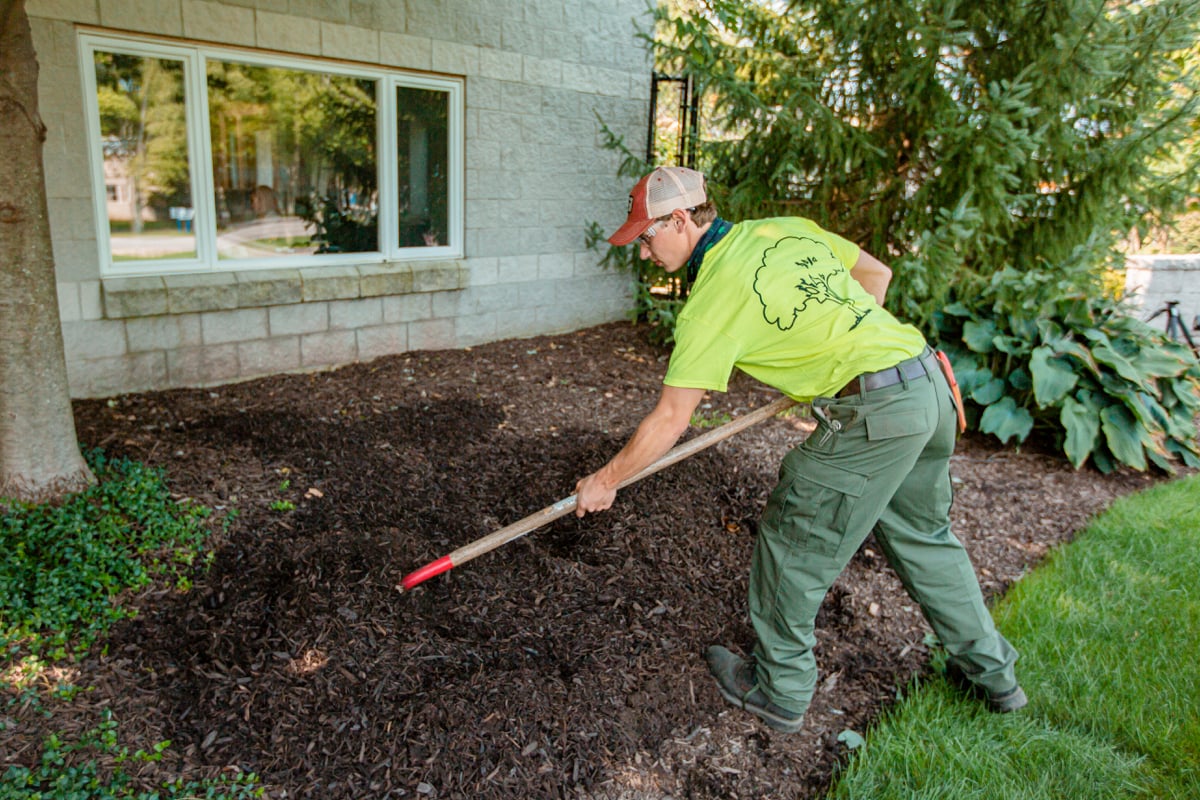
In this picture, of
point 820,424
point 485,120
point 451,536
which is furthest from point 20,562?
point 485,120

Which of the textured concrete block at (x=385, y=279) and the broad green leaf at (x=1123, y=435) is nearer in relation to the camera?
the broad green leaf at (x=1123, y=435)

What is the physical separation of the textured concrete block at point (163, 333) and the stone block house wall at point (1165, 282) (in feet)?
28.0

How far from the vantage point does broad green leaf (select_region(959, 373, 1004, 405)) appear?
19.0ft

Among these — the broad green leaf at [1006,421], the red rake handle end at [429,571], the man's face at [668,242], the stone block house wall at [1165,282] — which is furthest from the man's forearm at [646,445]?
the stone block house wall at [1165,282]

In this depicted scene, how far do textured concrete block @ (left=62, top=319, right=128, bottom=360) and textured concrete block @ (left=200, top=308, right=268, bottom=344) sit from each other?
0.50 m

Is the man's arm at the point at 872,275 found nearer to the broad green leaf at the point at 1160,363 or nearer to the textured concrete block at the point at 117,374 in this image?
the broad green leaf at the point at 1160,363

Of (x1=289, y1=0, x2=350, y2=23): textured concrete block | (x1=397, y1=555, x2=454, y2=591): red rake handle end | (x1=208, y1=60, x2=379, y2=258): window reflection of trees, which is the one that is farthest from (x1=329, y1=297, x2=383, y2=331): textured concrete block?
(x1=397, y1=555, x2=454, y2=591): red rake handle end

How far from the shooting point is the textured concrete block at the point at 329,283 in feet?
19.8

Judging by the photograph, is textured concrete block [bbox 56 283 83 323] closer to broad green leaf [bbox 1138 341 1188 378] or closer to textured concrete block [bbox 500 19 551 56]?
textured concrete block [bbox 500 19 551 56]

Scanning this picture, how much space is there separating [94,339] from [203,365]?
0.68 meters

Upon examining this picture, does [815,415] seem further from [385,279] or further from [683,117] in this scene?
[683,117]

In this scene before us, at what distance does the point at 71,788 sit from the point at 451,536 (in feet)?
5.55

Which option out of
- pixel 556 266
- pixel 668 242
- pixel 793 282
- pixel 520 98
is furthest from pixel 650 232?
pixel 556 266

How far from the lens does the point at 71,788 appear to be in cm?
230
